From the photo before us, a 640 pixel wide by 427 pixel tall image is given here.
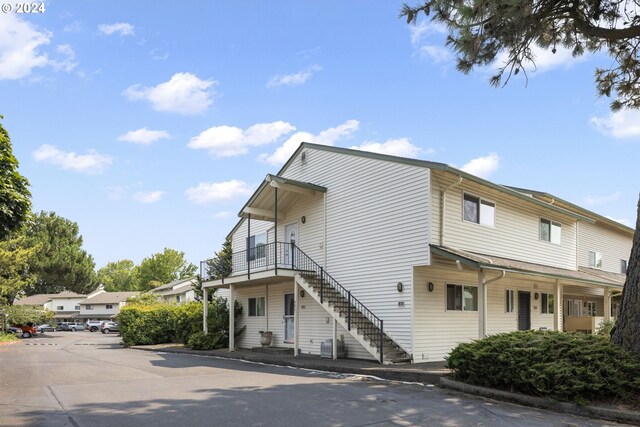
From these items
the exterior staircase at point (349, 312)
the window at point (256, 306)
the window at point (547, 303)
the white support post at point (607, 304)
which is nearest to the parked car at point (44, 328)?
the window at point (256, 306)

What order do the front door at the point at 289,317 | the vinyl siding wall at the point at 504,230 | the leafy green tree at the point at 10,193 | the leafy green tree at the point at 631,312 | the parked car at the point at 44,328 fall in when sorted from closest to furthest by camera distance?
the leafy green tree at the point at 631,312 → the vinyl siding wall at the point at 504,230 → the leafy green tree at the point at 10,193 → the front door at the point at 289,317 → the parked car at the point at 44,328

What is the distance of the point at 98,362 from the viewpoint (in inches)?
734

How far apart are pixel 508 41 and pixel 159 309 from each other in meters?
23.9

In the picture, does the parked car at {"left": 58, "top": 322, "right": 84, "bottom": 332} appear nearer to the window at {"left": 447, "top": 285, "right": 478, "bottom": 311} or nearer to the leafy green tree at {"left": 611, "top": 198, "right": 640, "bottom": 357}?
the window at {"left": 447, "top": 285, "right": 478, "bottom": 311}

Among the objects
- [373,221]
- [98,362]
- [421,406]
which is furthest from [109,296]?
[421,406]

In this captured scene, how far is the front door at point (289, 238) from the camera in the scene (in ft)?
71.6

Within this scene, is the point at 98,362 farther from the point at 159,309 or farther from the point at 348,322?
the point at 159,309

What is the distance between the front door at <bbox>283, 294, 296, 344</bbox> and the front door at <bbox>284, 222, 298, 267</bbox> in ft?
4.92

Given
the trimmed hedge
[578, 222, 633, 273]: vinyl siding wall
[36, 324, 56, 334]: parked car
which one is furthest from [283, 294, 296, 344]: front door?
[36, 324, 56, 334]: parked car

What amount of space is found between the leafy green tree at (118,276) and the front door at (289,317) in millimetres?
92868

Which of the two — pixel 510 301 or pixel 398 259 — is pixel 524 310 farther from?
pixel 398 259

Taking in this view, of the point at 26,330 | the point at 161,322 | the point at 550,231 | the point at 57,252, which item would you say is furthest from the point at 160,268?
the point at 550,231

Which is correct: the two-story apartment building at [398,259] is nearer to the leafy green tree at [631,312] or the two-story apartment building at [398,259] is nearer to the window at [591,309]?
the window at [591,309]

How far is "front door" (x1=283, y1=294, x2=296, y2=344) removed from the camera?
71.4ft
